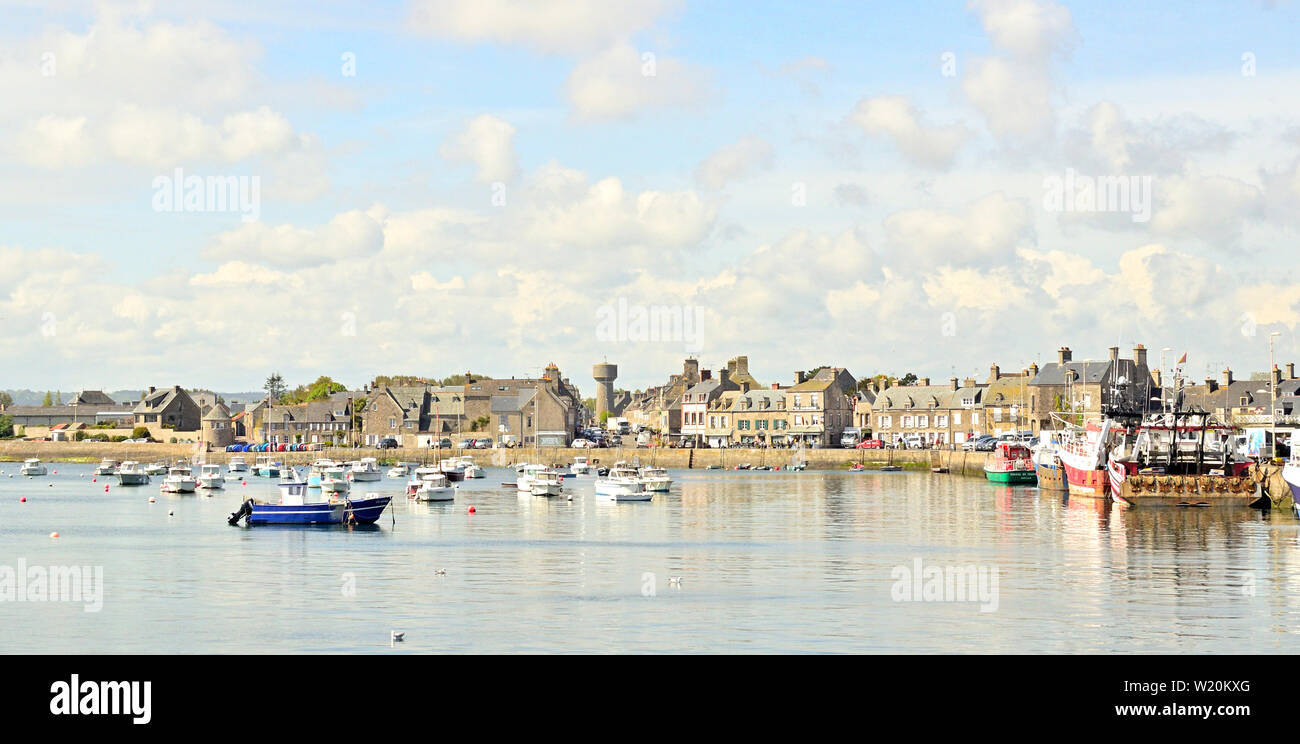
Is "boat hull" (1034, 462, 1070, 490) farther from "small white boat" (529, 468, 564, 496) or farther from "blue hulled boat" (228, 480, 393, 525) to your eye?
"blue hulled boat" (228, 480, 393, 525)

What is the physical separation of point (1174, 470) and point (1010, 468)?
34.1 m

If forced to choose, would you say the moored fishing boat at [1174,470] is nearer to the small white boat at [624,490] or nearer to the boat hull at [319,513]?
the small white boat at [624,490]

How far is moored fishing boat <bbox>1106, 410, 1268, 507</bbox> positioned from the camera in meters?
76.0

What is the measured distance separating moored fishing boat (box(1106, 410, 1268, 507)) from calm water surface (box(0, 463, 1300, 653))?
1.77m

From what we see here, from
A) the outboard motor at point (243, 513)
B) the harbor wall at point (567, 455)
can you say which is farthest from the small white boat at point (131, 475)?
the outboard motor at point (243, 513)

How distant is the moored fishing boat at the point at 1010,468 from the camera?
114750 millimetres

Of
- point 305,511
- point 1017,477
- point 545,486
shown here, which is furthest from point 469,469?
point 305,511

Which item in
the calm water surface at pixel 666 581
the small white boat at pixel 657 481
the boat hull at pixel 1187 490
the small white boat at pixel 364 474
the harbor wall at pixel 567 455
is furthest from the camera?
the harbor wall at pixel 567 455

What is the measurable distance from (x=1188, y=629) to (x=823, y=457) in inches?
4846

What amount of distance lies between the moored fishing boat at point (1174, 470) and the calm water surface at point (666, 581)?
69.7 inches

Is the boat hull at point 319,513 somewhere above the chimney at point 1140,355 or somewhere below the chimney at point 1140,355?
below

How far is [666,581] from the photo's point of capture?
43.4 meters

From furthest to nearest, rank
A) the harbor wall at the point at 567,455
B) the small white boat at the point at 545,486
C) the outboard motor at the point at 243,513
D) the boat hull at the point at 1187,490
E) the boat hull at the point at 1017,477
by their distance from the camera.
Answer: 1. the harbor wall at the point at 567,455
2. the boat hull at the point at 1017,477
3. the small white boat at the point at 545,486
4. the boat hull at the point at 1187,490
5. the outboard motor at the point at 243,513
